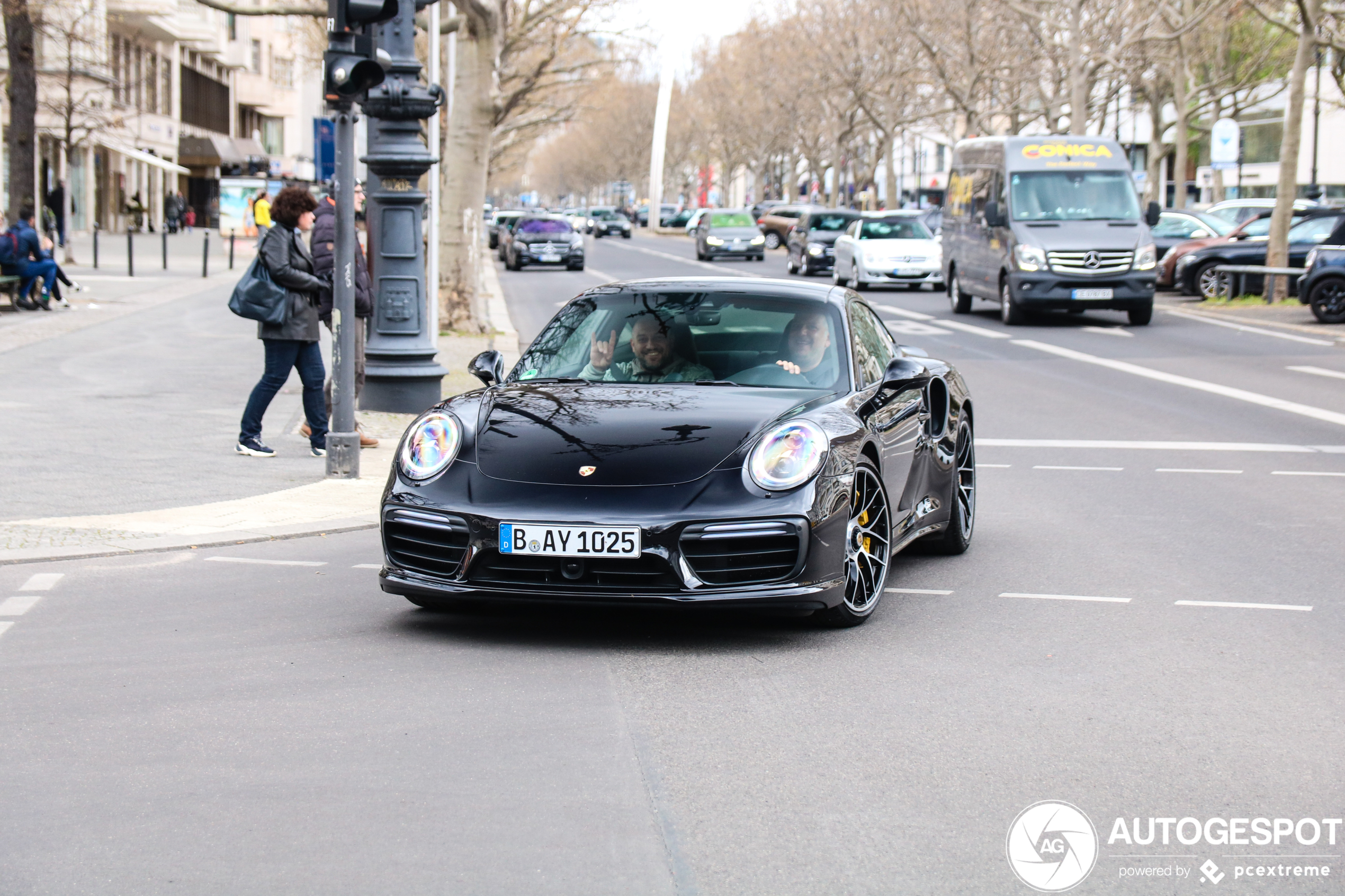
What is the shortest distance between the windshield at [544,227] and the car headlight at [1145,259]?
75.9ft

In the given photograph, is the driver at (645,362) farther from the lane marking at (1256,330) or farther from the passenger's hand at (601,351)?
the lane marking at (1256,330)

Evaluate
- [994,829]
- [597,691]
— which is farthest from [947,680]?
[994,829]

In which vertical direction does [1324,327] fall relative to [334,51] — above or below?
below

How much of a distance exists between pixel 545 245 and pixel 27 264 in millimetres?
21955

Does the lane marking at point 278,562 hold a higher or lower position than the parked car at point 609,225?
lower

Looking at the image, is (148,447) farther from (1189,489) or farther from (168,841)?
A: (168,841)

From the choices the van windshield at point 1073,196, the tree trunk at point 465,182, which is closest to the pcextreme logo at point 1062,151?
the van windshield at point 1073,196

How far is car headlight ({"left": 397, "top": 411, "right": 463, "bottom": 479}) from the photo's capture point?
6375 millimetres

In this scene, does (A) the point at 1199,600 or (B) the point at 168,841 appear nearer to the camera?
(B) the point at 168,841

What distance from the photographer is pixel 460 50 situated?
22.0 meters

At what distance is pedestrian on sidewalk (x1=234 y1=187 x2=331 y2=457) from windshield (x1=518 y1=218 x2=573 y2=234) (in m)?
34.8

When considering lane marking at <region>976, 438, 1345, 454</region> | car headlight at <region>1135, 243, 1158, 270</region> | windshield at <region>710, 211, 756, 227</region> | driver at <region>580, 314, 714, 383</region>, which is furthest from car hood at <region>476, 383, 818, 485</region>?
windshield at <region>710, 211, 756, 227</region>

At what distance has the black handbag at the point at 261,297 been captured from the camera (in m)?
11.0

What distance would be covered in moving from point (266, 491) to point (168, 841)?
5.91 meters
